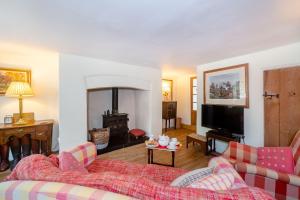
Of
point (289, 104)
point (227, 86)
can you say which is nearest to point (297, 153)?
point (289, 104)

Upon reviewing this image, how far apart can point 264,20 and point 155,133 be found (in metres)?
3.62

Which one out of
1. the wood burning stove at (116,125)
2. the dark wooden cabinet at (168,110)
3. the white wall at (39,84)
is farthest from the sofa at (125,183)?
the dark wooden cabinet at (168,110)

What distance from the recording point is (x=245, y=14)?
1569 millimetres

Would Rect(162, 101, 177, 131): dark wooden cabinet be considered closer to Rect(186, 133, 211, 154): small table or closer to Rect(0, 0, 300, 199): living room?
Rect(0, 0, 300, 199): living room

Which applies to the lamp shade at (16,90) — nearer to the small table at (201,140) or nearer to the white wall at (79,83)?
the white wall at (79,83)

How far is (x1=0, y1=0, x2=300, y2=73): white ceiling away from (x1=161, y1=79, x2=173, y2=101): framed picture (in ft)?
11.5

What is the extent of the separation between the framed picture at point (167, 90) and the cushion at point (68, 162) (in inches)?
197

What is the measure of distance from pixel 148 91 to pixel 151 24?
112 inches

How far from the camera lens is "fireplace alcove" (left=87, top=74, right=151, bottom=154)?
418 centimetres

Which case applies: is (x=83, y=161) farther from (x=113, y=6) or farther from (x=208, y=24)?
(x=208, y=24)

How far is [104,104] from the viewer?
457 centimetres

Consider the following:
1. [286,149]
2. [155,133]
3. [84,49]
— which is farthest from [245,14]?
[155,133]

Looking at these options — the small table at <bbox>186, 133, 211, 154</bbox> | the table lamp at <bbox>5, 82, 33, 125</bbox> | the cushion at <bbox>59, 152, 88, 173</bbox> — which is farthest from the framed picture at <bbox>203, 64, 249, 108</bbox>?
the table lamp at <bbox>5, 82, 33, 125</bbox>

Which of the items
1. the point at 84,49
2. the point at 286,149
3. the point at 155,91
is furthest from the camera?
the point at 155,91
